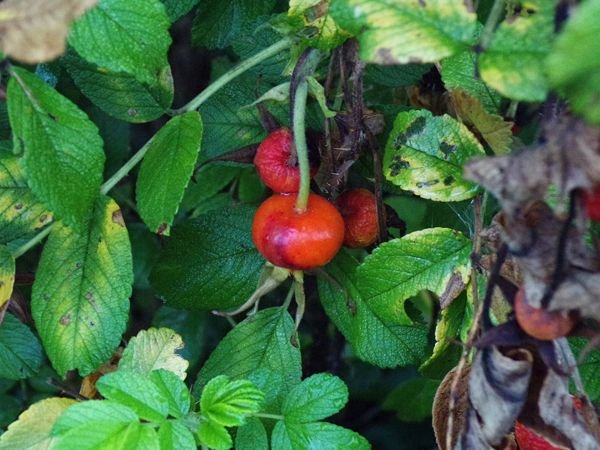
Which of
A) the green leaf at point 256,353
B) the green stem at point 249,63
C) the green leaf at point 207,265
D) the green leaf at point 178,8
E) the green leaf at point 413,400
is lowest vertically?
the green leaf at point 413,400

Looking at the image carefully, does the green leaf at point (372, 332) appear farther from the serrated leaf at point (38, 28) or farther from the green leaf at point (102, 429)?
the serrated leaf at point (38, 28)

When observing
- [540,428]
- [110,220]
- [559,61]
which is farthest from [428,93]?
[559,61]

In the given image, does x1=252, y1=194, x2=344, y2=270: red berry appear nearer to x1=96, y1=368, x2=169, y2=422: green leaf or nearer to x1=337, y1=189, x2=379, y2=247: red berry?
x1=337, y1=189, x2=379, y2=247: red berry

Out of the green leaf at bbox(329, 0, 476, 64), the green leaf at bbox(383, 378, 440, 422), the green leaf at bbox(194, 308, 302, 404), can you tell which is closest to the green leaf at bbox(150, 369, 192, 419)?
the green leaf at bbox(194, 308, 302, 404)

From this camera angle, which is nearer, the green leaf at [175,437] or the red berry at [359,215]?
the green leaf at [175,437]

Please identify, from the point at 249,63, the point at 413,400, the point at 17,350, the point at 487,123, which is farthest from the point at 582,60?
the point at 413,400

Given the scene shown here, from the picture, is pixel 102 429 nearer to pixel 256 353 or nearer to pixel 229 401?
pixel 229 401

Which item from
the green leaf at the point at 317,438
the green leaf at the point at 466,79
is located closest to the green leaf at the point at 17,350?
the green leaf at the point at 317,438

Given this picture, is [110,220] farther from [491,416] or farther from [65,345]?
[491,416]
